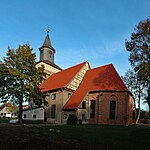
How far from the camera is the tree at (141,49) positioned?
24.4 meters

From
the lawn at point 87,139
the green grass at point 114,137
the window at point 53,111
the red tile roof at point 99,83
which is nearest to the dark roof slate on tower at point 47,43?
the red tile roof at point 99,83

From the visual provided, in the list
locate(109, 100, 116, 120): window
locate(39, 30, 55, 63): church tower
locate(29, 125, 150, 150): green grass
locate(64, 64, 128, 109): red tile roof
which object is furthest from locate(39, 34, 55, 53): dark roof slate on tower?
locate(29, 125, 150, 150): green grass

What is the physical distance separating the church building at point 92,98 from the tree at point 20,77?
21.1ft

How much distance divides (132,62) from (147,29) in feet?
15.3

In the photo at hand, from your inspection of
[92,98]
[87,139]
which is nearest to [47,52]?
[92,98]

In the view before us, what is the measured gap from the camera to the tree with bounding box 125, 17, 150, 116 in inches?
960

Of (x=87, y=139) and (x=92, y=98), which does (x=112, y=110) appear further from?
(x=87, y=139)

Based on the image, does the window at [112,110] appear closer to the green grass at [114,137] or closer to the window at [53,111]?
the window at [53,111]

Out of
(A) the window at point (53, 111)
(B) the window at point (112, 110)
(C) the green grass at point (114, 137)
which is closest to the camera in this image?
(C) the green grass at point (114, 137)

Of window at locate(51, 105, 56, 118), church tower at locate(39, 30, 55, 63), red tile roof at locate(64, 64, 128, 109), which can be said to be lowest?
window at locate(51, 105, 56, 118)

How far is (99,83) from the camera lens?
34.3 m

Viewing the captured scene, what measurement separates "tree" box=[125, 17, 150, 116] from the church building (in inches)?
267

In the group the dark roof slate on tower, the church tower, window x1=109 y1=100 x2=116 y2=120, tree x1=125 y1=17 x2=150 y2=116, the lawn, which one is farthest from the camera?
the dark roof slate on tower

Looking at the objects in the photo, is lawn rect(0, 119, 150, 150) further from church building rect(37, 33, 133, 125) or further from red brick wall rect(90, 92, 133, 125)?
church building rect(37, 33, 133, 125)
